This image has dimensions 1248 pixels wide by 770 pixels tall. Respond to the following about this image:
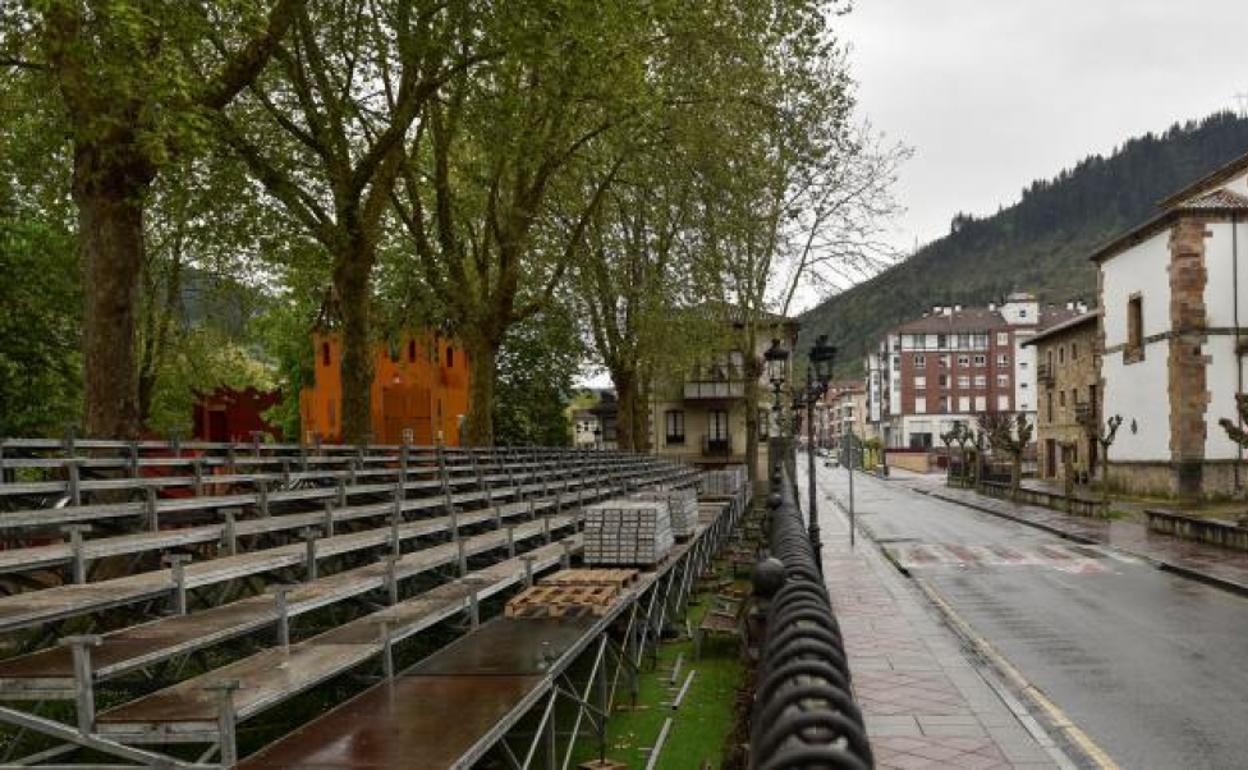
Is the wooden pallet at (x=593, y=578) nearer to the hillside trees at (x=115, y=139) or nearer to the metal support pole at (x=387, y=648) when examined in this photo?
the metal support pole at (x=387, y=648)

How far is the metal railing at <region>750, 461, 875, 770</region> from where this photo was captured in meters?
2.16

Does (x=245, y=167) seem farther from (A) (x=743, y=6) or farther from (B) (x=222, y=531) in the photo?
(B) (x=222, y=531)

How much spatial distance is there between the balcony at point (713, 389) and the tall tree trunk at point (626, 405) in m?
26.1

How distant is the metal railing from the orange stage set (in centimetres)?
4385

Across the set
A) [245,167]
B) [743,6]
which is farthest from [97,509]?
[743,6]

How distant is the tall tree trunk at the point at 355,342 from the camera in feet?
66.8

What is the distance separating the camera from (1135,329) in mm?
46594

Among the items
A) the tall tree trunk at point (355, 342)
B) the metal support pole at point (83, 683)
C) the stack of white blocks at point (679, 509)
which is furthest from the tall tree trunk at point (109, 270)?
the metal support pole at point (83, 683)

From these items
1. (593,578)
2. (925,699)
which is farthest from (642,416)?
(593,578)

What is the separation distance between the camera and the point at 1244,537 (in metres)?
25.3

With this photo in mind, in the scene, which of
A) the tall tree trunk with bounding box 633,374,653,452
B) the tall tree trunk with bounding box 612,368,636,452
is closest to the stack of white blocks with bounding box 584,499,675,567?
the tall tree trunk with bounding box 612,368,636,452

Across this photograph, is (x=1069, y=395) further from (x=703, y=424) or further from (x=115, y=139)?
(x=115, y=139)

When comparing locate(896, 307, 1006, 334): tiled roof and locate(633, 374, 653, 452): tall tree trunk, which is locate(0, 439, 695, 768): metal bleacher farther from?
locate(896, 307, 1006, 334): tiled roof

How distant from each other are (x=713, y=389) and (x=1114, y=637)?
55849 mm
